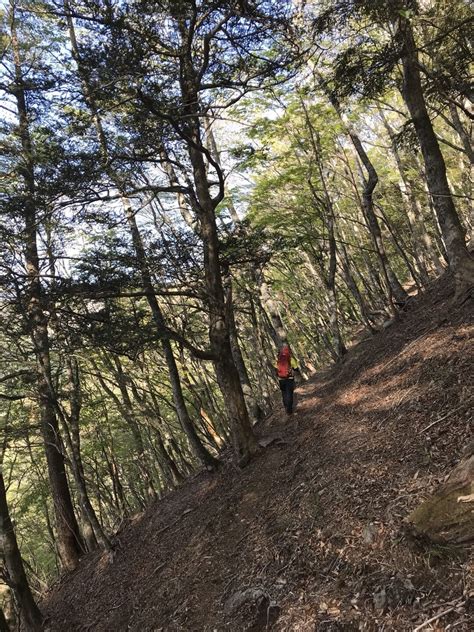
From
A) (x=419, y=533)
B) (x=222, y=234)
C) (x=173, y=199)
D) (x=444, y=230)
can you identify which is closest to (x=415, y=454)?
(x=419, y=533)

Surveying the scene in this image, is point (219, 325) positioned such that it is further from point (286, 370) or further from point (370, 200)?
point (370, 200)

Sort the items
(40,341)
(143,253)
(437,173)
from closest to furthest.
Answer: (437,173) → (143,253) → (40,341)

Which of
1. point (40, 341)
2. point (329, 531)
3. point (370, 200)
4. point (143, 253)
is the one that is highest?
point (143, 253)

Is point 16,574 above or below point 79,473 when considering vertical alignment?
→ below

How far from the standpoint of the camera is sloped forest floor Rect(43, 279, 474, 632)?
3.35 meters

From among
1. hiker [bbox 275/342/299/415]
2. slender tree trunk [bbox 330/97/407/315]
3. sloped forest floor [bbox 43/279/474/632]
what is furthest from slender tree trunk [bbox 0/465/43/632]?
slender tree trunk [bbox 330/97/407/315]

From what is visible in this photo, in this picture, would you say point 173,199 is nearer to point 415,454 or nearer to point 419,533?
point 415,454

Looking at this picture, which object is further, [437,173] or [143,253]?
[143,253]

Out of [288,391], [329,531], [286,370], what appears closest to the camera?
[329,531]

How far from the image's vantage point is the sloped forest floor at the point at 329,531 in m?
3.35

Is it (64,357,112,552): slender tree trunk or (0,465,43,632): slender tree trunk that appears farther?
(64,357,112,552): slender tree trunk

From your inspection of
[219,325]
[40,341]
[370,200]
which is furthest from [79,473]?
A: [370,200]

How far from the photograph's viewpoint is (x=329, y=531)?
14.6 ft

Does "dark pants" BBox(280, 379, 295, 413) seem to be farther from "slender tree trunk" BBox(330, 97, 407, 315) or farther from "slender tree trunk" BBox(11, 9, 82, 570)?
"slender tree trunk" BBox(11, 9, 82, 570)
